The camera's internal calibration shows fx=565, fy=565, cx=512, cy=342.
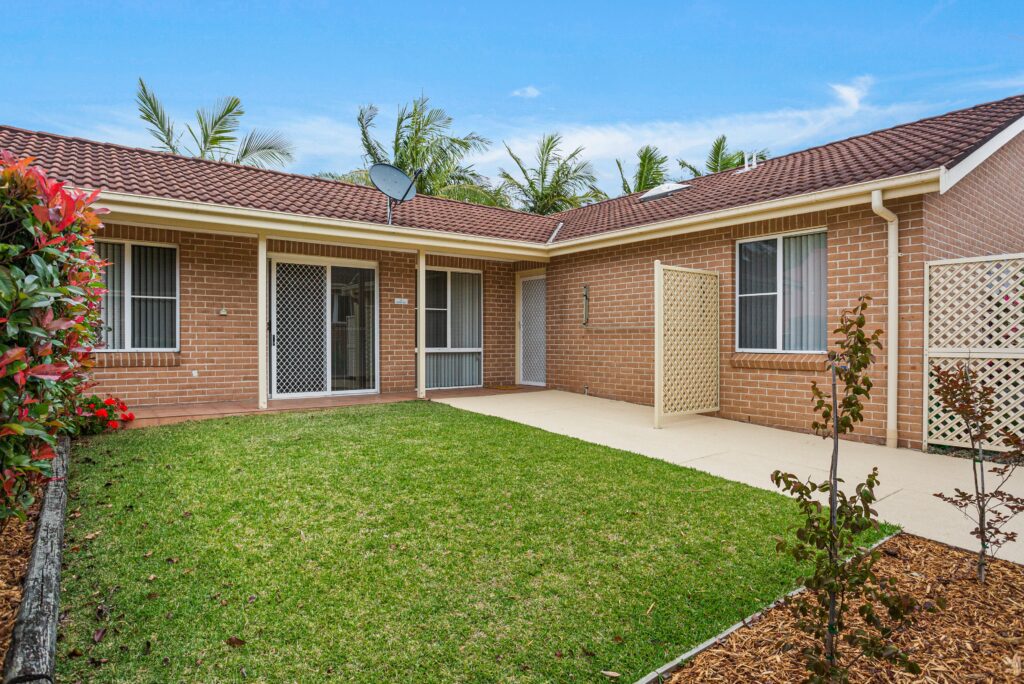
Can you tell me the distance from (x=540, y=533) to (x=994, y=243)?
9.52m

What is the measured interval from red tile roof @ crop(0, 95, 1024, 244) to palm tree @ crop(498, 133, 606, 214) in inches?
479

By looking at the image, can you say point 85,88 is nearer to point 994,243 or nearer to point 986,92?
point 994,243

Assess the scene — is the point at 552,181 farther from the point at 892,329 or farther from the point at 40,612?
the point at 40,612

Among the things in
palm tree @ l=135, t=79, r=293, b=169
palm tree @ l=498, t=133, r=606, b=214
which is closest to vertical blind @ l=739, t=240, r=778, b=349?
palm tree @ l=498, t=133, r=606, b=214

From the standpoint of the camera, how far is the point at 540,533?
4109mm

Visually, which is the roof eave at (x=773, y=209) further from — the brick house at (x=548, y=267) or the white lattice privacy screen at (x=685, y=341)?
the white lattice privacy screen at (x=685, y=341)

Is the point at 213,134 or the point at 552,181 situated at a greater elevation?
the point at 213,134

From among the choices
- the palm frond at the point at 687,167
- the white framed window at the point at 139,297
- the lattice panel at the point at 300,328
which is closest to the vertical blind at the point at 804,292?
the lattice panel at the point at 300,328

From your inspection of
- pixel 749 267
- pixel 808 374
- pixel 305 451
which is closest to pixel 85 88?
pixel 305 451

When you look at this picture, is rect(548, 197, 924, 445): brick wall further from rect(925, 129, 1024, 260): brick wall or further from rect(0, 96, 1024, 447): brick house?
rect(925, 129, 1024, 260): brick wall

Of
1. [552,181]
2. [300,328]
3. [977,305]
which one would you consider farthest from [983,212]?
[552,181]

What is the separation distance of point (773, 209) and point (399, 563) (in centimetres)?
702

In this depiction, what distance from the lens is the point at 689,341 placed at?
8664 mm

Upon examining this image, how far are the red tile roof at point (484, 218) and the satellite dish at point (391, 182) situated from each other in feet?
1.39
